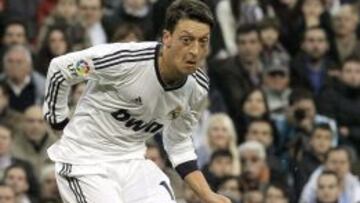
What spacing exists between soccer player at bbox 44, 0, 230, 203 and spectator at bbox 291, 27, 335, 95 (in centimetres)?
709

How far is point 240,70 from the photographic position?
48.0 ft

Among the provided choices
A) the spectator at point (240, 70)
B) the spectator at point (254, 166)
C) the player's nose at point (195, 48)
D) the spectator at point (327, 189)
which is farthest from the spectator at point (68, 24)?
the player's nose at point (195, 48)

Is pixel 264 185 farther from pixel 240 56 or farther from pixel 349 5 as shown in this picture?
pixel 349 5

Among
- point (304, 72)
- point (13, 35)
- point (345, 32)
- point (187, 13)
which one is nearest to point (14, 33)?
point (13, 35)

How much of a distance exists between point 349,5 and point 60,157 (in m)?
8.55

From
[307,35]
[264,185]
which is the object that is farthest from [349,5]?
[264,185]

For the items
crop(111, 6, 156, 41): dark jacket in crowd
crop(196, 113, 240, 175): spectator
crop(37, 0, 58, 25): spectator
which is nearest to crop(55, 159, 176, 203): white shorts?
crop(196, 113, 240, 175): spectator

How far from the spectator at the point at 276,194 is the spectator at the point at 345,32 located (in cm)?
350

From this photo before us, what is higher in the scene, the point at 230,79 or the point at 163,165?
the point at 230,79

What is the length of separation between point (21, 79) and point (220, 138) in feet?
6.51

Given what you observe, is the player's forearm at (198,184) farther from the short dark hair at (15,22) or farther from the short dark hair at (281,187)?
the short dark hair at (15,22)

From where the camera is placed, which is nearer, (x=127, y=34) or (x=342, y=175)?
(x=127, y=34)

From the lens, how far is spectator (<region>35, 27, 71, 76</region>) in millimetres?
13594

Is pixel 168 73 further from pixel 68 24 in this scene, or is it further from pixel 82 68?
pixel 68 24
